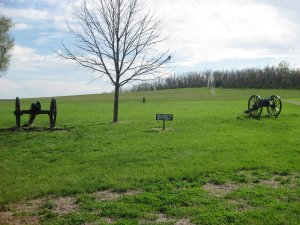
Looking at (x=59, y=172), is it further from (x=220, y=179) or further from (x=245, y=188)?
(x=245, y=188)

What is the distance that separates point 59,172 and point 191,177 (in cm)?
336

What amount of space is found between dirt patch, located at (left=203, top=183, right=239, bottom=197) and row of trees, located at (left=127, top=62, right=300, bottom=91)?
9286cm

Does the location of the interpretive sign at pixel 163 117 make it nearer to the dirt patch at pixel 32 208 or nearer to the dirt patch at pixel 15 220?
the dirt patch at pixel 32 208

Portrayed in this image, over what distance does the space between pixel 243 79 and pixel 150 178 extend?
10271 centimetres

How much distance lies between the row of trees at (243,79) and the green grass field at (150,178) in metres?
87.2

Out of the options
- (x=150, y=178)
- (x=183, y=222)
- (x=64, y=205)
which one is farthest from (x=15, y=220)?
(x=150, y=178)

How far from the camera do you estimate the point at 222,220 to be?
566 centimetres

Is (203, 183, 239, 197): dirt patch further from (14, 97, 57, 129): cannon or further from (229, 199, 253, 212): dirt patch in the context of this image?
(14, 97, 57, 129): cannon

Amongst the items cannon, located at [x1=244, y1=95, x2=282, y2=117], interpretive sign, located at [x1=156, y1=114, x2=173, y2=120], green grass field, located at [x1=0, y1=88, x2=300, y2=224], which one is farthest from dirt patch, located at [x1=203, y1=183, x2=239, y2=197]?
cannon, located at [x1=244, y1=95, x2=282, y2=117]

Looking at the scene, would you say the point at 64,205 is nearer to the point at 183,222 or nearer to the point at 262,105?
the point at 183,222

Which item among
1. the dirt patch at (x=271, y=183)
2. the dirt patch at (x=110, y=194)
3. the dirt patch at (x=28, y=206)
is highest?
the dirt patch at (x=271, y=183)

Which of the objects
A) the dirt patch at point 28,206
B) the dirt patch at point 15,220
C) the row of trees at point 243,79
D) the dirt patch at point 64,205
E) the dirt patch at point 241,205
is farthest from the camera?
the row of trees at point 243,79

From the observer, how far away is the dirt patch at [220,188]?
7160 mm

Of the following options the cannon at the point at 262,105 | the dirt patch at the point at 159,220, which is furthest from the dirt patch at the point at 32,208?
the cannon at the point at 262,105
